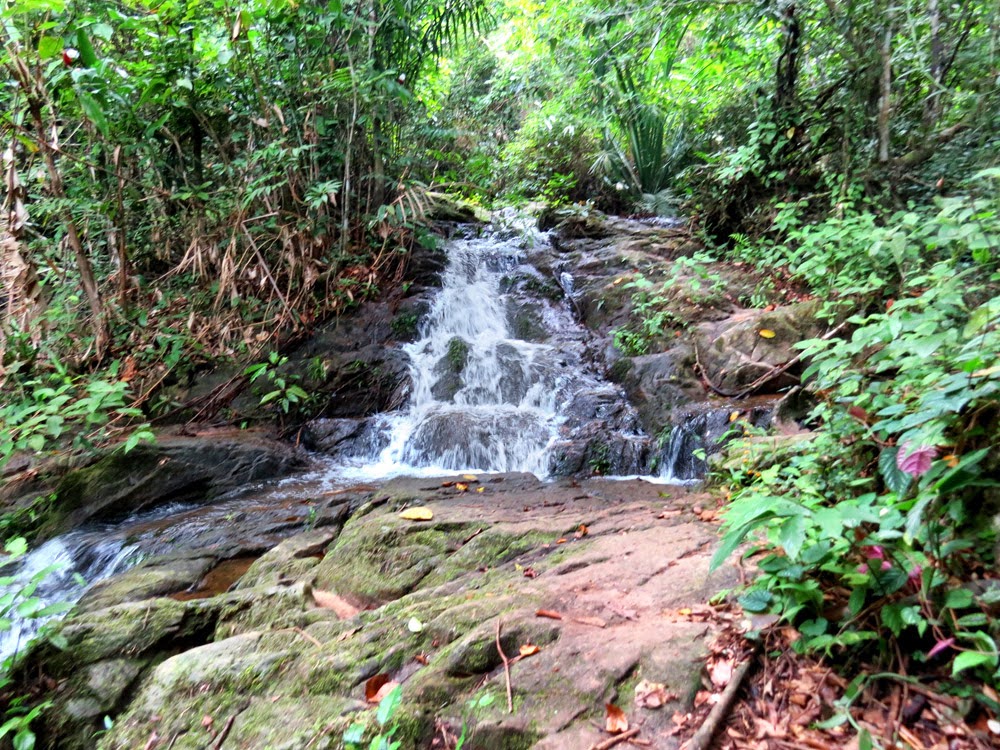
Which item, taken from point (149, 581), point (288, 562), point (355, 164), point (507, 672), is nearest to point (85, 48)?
point (355, 164)

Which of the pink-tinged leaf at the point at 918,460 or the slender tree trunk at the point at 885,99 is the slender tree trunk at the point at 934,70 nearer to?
the slender tree trunk at the point at 885,99

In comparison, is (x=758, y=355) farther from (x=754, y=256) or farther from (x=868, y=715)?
(x=868, y=715)

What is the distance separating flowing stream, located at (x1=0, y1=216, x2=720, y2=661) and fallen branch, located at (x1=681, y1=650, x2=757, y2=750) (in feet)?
12.3

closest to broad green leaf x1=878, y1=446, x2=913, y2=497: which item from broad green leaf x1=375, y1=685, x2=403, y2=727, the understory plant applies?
the understory plant

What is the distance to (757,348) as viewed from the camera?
5957mm

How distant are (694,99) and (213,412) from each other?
9022mm

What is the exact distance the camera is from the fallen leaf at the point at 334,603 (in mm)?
3094

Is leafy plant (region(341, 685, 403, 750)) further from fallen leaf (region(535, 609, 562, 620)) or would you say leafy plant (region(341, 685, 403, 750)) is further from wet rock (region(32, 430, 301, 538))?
wet rock (region(32, 430, 301, 538))

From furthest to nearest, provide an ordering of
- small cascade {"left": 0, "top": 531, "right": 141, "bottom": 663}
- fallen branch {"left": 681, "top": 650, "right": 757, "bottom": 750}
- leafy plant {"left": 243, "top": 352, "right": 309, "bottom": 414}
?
1. leafy plant {"left": 243, "top": 352, "right": 309, "bottom": 414}
2. small cascade {"left": 0, "top": 531, "right": 141, "bottom": 663}
3. fallen branch {"left": 681, "top": 650, "right": 757, "bottom": 750}

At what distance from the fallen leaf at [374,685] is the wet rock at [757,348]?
472 cm

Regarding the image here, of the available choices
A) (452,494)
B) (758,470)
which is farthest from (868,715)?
(452,494)

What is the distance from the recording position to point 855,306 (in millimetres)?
5188

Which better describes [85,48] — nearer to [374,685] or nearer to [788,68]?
[374,685]

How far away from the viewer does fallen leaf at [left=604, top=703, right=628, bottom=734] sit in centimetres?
179
